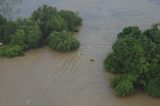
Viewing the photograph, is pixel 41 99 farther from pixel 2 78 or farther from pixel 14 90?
pixel 2 78

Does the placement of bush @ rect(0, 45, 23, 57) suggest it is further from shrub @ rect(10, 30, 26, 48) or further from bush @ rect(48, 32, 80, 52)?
bush @ rect(48, 32, 80, 52)

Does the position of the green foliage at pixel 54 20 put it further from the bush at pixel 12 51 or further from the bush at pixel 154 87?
the bush at pixel 154 87

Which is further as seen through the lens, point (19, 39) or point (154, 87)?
point (19, 39)

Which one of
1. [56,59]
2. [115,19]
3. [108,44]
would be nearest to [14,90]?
[56,59]

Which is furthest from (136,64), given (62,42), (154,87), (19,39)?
(19,39)

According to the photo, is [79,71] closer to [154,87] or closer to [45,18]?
[154,87]

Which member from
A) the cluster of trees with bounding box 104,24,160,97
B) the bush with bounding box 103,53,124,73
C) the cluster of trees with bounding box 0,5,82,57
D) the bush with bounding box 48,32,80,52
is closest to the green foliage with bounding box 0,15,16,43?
the cluster of trees with bounding box 0,5,82,57
